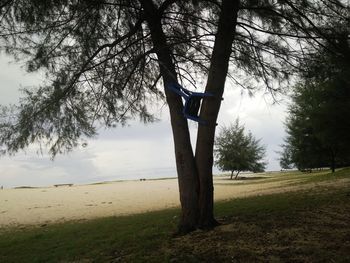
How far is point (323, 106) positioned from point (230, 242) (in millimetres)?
11522

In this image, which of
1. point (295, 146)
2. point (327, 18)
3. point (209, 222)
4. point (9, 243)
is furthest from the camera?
point (295, 146)

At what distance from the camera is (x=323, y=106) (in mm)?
16078

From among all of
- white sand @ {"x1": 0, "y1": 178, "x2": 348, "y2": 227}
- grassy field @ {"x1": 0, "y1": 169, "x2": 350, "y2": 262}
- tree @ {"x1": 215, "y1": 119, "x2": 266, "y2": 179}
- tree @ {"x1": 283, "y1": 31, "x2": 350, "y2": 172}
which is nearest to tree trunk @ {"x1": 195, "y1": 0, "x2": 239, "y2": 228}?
grassy field @ {"x1": 0, "y1": 169, "x2": 350, "y2": 262}

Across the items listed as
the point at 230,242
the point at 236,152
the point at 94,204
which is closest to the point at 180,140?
the point at 230,242

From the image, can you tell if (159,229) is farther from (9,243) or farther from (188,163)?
(9,243)

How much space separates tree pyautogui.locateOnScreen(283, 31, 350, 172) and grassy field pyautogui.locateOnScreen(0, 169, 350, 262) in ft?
8.22

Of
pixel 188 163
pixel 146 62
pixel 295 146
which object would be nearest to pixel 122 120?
pixel 146 62

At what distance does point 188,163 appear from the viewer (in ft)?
22.7

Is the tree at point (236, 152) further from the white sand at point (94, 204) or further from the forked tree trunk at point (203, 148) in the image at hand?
the forked tree trunk at point (203, 148)

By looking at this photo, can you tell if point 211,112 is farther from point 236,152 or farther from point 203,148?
point 236,152

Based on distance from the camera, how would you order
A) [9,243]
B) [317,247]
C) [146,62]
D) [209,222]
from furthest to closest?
[9,243]
[146,62]
[209,222]
[317,247]

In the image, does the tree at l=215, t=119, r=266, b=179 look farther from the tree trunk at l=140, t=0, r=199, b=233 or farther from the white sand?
the tree trunk at l=140, t=0, r=199, b=233

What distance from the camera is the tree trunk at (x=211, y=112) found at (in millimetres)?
6863

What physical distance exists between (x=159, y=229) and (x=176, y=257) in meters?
2.29
